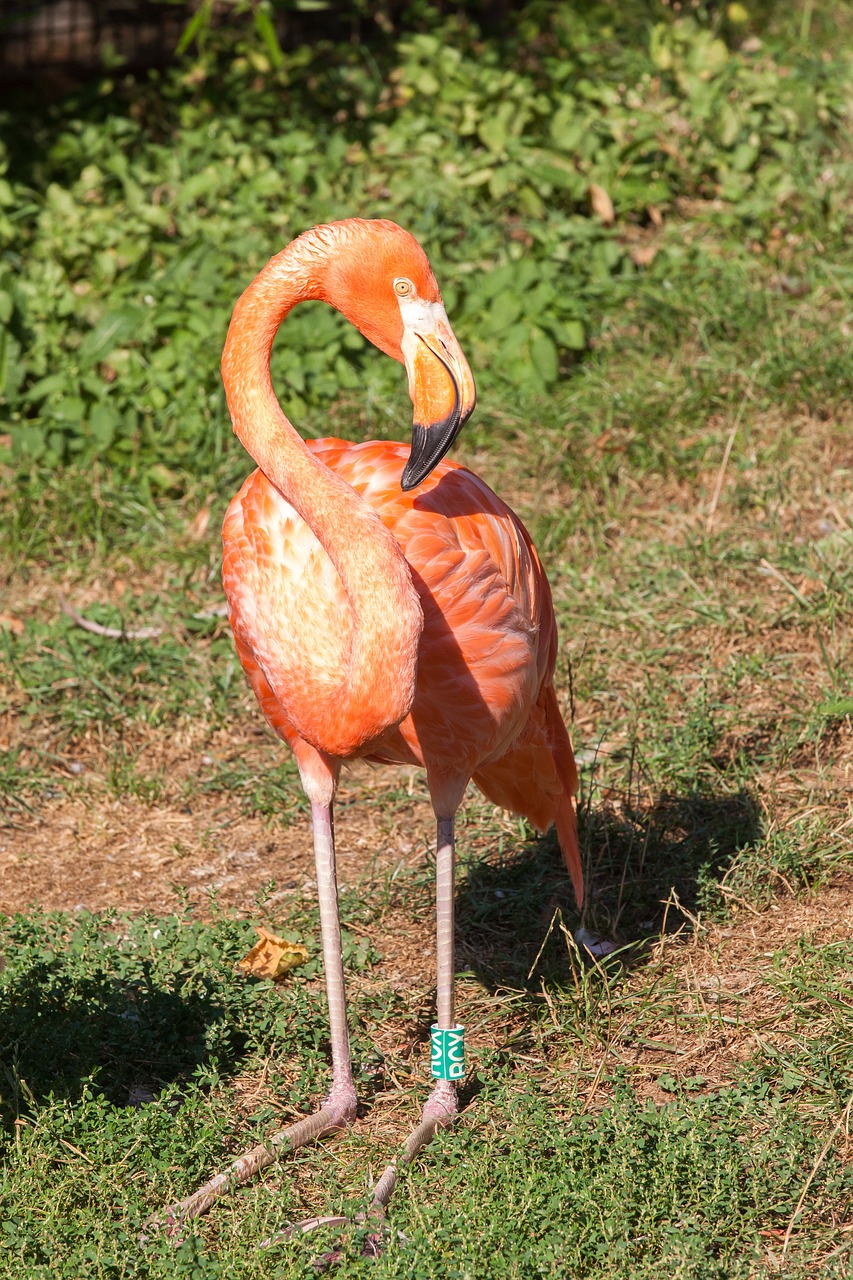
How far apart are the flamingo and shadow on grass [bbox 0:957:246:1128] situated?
0.42m

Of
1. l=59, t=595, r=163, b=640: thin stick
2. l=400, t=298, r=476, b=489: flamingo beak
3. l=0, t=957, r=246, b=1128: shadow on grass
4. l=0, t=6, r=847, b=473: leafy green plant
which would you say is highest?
l=400, t=298, r=476, b=489: flamingo beak

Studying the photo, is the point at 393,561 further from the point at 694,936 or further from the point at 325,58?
the point at 325,58

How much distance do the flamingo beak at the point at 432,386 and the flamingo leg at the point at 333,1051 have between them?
3.09 feet

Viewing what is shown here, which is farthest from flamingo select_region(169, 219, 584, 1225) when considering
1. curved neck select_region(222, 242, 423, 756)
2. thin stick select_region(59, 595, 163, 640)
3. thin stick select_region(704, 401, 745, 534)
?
thin stick select_region(704, 401, 745, 534)

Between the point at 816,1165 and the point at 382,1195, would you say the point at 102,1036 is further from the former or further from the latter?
the point at 816,1165

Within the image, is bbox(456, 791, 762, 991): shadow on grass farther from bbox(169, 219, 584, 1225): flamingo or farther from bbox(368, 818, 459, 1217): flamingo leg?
bbox(169, 219, 584, 1225): flamingo

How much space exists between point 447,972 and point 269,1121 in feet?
1.91

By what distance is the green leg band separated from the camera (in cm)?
341

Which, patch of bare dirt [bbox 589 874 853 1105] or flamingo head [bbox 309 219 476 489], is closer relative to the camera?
flamingo head [bbox 309 219 476 489]

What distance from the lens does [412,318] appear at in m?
2.99

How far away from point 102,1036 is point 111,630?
2.10m

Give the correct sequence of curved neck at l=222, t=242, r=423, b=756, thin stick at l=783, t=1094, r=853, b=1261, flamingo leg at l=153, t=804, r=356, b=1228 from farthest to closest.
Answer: flamingo leg at l=153, t=804, r=356, b=1228 → thin stick at l=783, t=1094, r=853, b=1261 → curved neck at l=222, t=242, r=423, b=756

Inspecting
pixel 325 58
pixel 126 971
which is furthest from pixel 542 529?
pixel 325 58

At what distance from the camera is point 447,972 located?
3.44 meters
